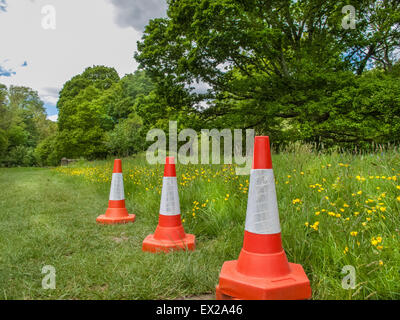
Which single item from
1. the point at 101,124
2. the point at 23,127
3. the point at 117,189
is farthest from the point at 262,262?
the point at 23,127

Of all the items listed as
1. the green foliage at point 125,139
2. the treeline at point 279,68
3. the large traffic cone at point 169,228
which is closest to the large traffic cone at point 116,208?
the large traffic cone at point 169,228

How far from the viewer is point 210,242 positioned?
316 centimetres

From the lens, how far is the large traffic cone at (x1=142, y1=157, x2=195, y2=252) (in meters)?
2.85

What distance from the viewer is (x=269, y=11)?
12.8 meters

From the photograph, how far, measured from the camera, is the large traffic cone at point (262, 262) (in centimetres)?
175

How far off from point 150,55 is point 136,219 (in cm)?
1084

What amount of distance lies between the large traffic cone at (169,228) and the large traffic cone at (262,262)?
2.92 ft

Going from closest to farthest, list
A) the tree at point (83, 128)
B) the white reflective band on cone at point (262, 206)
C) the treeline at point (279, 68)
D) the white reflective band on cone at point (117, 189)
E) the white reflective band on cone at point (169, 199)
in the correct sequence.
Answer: the white reflective band on cone at point (262, 206) < the white reflective band on cone at point (169, 199) < the white reflective band on cone at point (117, 189) < the treeline at point (279, 68) < the tree at point (83, 128)

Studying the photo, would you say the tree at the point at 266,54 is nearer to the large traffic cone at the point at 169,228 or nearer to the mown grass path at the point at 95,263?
the large traffic cone at the point at 169,228

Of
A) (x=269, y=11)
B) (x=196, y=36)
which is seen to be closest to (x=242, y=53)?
(x=269, y=11)

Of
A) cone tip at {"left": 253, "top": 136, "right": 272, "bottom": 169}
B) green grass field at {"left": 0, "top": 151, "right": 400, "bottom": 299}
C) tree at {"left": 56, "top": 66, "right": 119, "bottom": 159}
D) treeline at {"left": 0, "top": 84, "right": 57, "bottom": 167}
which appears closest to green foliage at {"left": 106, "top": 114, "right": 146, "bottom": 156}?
tree at {"left": 56, "top": 66, "right": 119, "bottom": 159}

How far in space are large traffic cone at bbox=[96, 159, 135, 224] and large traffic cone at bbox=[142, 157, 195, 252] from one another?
1.30 m

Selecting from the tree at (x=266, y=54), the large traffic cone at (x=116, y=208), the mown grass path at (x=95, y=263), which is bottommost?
the mown grass path at (x=95, y=263)
